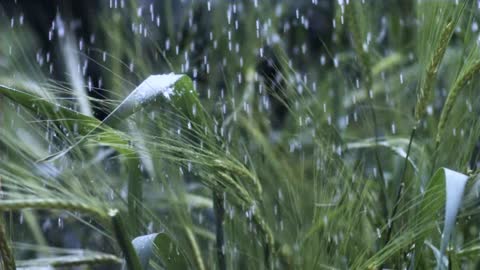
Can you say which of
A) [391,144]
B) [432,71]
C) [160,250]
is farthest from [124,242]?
[391,144]

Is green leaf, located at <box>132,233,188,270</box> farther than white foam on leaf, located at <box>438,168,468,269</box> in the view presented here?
Yes

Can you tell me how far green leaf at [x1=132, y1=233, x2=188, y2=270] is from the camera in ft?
2.84

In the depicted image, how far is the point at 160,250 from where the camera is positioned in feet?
2.98

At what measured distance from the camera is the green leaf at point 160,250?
864 mm

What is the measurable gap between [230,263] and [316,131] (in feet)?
0.59

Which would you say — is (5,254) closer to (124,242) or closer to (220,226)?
(124,242)

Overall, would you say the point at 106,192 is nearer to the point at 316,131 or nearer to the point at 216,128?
the point at 216,128

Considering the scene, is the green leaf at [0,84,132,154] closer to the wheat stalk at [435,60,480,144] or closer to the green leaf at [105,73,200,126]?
the green leaf at [105,73,200,126]

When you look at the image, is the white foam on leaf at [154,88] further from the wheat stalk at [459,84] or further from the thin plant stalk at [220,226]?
the wheat stalk at [459,84]

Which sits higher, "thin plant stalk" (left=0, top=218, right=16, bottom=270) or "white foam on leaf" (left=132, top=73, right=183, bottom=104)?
"white foam on leaf" (left=132, top=73, right=183, bottom=104)

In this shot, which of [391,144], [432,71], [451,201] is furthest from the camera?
[391,144]

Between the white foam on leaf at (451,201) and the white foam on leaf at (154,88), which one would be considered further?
the white foam on leaf at (154,88)

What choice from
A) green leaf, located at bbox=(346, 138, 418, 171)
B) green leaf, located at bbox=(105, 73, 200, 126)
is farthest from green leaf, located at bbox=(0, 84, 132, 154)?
green leaf, located at bbox=(346, 138, 418, 171)

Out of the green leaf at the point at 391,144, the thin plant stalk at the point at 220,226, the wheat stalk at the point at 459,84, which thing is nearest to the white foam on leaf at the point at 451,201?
the wheat stalk at the point at 459,84
